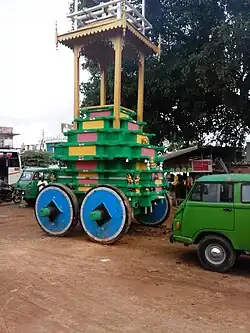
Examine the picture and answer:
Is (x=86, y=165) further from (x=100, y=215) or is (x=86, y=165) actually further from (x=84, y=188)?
(x=100, y=215)

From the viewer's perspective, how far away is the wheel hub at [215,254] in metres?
6.80

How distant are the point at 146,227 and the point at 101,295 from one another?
6.26m

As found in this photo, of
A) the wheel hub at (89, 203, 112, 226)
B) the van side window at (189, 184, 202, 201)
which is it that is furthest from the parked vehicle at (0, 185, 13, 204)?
the van side window at (189, 184, 202, 201)

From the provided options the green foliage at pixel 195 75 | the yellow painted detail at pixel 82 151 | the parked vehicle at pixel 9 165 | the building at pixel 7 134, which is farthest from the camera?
the building at pixel 7 134

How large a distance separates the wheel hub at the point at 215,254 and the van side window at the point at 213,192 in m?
0.87

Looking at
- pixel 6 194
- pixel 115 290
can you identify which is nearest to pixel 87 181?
pixel 115 290

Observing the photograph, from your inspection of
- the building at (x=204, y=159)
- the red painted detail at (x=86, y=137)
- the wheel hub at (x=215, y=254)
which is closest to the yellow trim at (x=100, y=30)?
the red painted detail at (x=86, y=137)

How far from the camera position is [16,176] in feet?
78.9

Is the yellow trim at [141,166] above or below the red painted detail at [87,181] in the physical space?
above

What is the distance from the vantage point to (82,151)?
9.84m

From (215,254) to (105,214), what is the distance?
2.91 metres

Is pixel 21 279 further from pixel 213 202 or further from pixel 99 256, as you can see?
pixel 213 202

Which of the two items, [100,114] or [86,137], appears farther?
[100,114]

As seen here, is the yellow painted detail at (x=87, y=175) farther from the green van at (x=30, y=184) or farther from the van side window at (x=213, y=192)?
the green van at (x=30, y=184)
